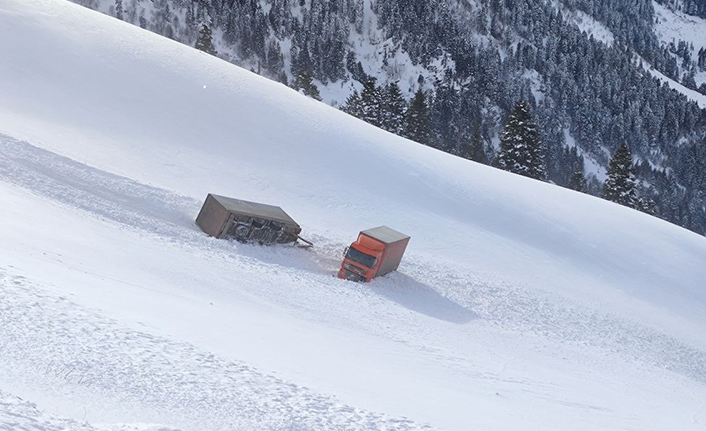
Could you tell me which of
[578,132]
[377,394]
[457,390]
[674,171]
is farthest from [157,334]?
[674,171]

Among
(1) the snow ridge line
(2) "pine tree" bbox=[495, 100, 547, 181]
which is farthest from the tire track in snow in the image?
(2) "pine tree" bbox=[495, 100, 547, 181]

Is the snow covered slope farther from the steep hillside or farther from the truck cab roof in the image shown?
the steep hillside

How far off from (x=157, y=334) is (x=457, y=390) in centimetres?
689

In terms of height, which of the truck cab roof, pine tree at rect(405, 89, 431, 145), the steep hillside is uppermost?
the steep hillside

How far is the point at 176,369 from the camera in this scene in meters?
9.69

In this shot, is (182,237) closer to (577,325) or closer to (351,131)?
(577,325)

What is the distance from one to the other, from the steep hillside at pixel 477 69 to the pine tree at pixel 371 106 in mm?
73672

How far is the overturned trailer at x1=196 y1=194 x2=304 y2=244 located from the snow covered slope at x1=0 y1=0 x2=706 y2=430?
0.69 meters

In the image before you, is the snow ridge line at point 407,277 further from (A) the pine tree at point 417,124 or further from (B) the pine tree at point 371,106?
(B) the pine tree at point 371,106

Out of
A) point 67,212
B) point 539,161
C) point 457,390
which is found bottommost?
point 67,212

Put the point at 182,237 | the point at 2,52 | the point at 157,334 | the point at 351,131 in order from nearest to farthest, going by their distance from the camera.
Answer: the point at 157,334
the point at 182,237
the point at 2,52
the point at 351,131

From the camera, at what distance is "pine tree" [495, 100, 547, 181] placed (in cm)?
5288

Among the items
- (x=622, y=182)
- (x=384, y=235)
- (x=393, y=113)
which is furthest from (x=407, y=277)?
(x=393, y=113)

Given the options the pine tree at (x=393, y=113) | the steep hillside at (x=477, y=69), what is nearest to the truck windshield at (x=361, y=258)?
the pine tree at (x=393, y=113)
